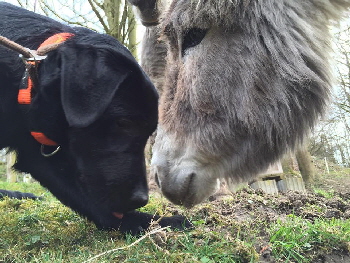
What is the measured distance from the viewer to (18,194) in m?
3.79

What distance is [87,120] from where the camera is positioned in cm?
200

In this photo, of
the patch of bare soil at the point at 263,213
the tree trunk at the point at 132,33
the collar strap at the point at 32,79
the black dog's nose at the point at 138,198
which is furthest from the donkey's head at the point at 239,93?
the tree trunk at the point at 132,33

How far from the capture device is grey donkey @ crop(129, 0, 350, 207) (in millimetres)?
2281

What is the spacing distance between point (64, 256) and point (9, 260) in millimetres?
260

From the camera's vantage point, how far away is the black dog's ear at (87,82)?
2035 mm

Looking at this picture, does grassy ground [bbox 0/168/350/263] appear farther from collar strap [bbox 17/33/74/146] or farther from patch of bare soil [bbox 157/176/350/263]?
collar strap [bbox 17/33/74/146]

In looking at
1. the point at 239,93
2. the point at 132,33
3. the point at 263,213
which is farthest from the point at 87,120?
the point at 132,33

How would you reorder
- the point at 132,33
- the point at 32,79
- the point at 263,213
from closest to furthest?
the point at 32,79 < the point at 263,213 < the point at 132,33

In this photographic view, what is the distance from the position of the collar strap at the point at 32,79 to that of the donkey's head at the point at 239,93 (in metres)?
0.74

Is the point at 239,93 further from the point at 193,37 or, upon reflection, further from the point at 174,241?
the point at 174,241

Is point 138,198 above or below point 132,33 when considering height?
below

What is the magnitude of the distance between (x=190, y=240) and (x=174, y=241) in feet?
0.29

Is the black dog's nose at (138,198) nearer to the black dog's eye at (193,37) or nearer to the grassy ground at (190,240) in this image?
the grassy ground at (190,240)

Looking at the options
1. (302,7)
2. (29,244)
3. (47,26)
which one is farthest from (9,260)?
(302,7)
